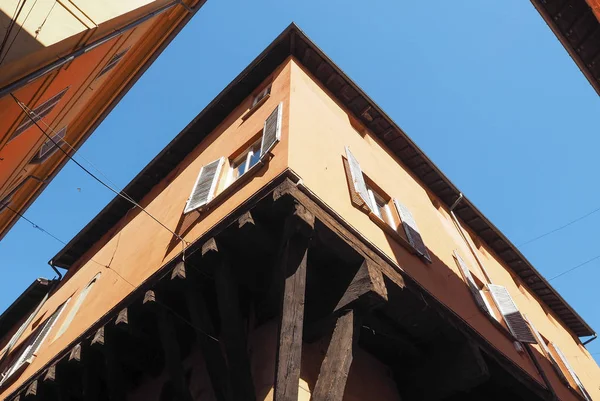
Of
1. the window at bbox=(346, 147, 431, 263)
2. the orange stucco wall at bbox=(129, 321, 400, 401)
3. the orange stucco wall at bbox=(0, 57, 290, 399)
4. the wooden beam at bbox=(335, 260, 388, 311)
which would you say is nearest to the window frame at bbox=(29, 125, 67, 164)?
the orange stucco wall at bbox=(0, 57, 290, 399)

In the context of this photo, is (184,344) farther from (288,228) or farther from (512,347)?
(512,347)

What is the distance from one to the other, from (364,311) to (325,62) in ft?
22.1

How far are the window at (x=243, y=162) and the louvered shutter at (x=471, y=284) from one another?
473cm

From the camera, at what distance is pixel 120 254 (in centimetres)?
941

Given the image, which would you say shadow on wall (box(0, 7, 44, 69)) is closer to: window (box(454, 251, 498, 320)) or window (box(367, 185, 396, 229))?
window (box(367, 185, 396, 229))

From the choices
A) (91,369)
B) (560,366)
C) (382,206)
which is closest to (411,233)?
(382,206)

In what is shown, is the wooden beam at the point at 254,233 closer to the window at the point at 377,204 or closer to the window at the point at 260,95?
the window at the point at 377,204

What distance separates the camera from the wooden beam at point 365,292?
4582mm

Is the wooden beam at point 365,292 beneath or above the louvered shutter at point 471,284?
beneath

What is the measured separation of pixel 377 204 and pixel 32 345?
8119mm

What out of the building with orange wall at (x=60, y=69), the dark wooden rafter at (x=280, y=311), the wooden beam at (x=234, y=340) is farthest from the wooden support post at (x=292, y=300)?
the building with orange wall at (x=60, y=69)

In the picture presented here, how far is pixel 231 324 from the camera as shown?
15.0ft

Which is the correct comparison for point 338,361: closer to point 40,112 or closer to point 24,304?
point 40,112

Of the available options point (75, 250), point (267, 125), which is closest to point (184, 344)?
point (267, 125)
